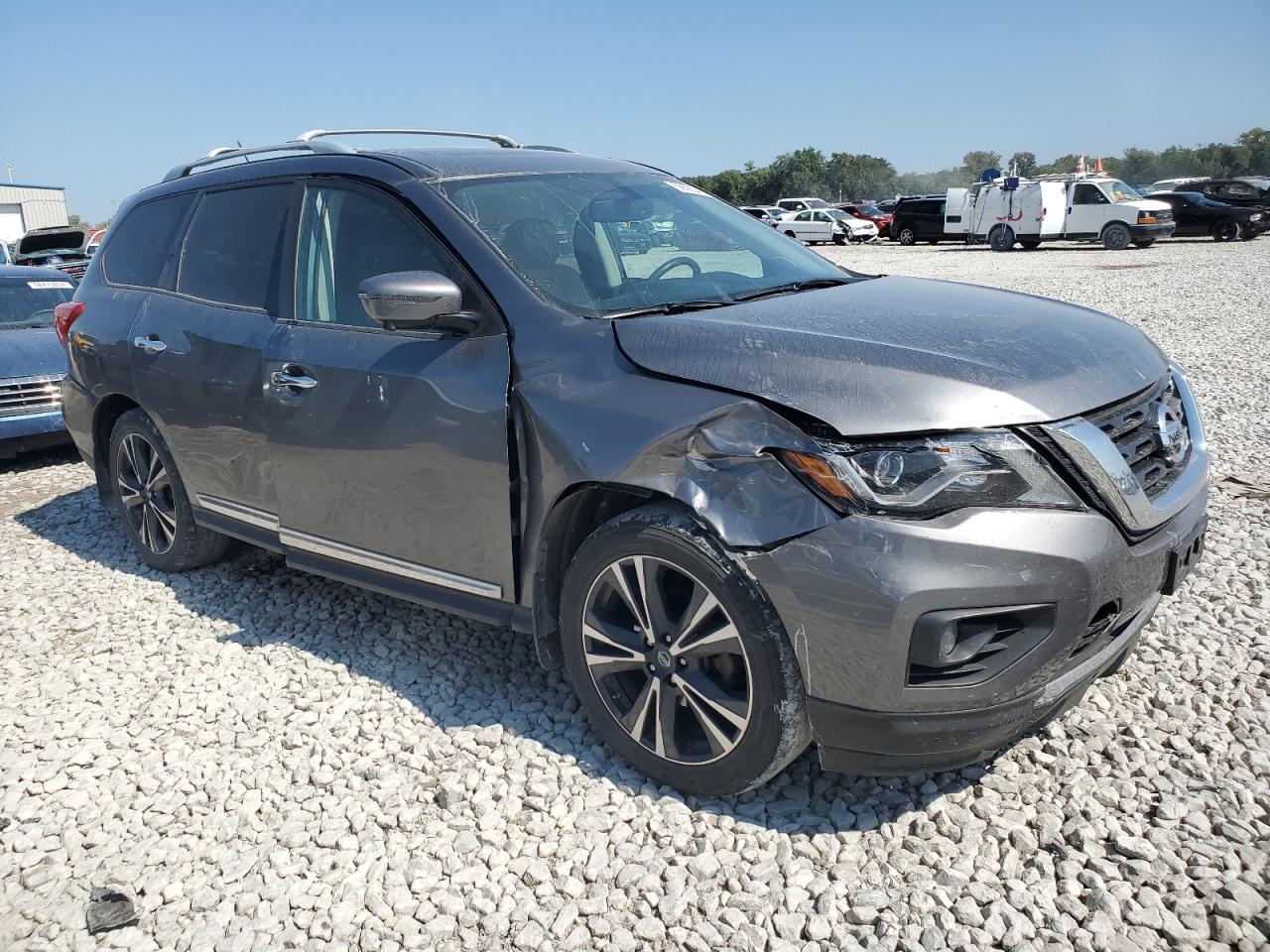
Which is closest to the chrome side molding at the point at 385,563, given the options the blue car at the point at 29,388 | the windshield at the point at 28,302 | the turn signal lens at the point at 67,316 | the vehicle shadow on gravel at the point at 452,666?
the vehicle shadow on gravel at the point at 452,666

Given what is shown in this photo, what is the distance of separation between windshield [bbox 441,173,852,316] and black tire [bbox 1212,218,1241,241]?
2871 cm

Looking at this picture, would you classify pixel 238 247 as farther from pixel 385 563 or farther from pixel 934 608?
pixel 934 608

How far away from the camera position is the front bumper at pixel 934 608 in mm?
2270

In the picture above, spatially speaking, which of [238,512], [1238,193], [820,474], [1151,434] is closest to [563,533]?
[820,474]

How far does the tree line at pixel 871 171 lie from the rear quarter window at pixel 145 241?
74.0 metres

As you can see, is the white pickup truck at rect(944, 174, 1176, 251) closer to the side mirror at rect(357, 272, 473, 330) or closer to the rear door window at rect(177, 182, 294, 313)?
the rear door window at rect(177, 182, 294, 313)

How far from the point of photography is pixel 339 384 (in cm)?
346

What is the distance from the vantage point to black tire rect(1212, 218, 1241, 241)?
27.2 metres

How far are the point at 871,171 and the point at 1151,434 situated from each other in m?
107

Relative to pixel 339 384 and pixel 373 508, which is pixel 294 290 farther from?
pixel 373 508

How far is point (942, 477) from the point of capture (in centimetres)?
233

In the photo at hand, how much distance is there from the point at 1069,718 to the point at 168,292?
166 inches

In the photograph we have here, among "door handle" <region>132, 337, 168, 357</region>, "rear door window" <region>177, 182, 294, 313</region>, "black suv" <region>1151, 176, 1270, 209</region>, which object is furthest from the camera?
"black suv" <region>1151, 176, 1270, 209</region>

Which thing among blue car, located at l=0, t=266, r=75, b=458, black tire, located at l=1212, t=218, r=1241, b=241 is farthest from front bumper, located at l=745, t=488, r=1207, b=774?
black tire, located at l=1212, t=218, r=1241, b=241
